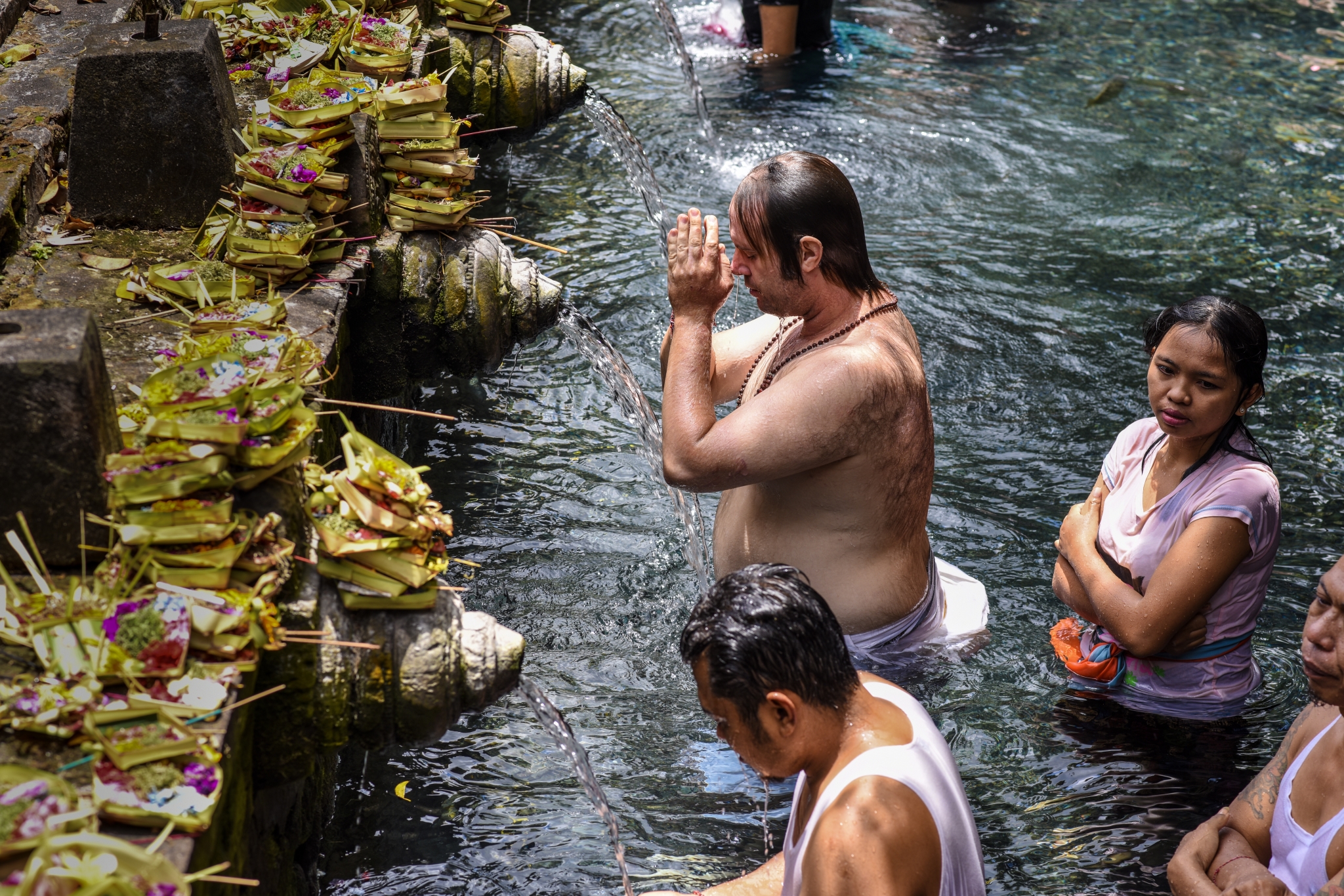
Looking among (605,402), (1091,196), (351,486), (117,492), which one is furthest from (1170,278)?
(117,492)

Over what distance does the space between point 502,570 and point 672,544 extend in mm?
685

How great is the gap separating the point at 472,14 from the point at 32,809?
15.3 ft

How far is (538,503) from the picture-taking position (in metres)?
4.79

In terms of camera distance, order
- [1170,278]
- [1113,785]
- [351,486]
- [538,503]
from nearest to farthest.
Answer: [351,486], [1113,785], [538,503], [1170,278]

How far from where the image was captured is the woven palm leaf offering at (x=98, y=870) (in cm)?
170

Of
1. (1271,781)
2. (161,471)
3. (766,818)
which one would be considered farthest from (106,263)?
(1271,781)

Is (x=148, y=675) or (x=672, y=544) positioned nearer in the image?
(x=148, y=675)

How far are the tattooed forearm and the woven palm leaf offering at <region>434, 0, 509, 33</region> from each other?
4.65 metres

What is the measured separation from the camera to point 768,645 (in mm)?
2141

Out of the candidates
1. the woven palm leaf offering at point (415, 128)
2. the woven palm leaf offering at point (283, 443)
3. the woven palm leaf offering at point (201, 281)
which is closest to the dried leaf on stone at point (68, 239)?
the woven palm leaf offering at point (201, 281)

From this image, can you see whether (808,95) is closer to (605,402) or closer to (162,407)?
(605,402)

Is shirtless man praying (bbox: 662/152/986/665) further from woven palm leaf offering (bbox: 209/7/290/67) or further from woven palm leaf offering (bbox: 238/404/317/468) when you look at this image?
woven palm leaf offering (bbox: 209/7/290/67)

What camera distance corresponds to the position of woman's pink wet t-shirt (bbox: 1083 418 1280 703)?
10.2 feet

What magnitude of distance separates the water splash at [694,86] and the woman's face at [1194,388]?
489cm
